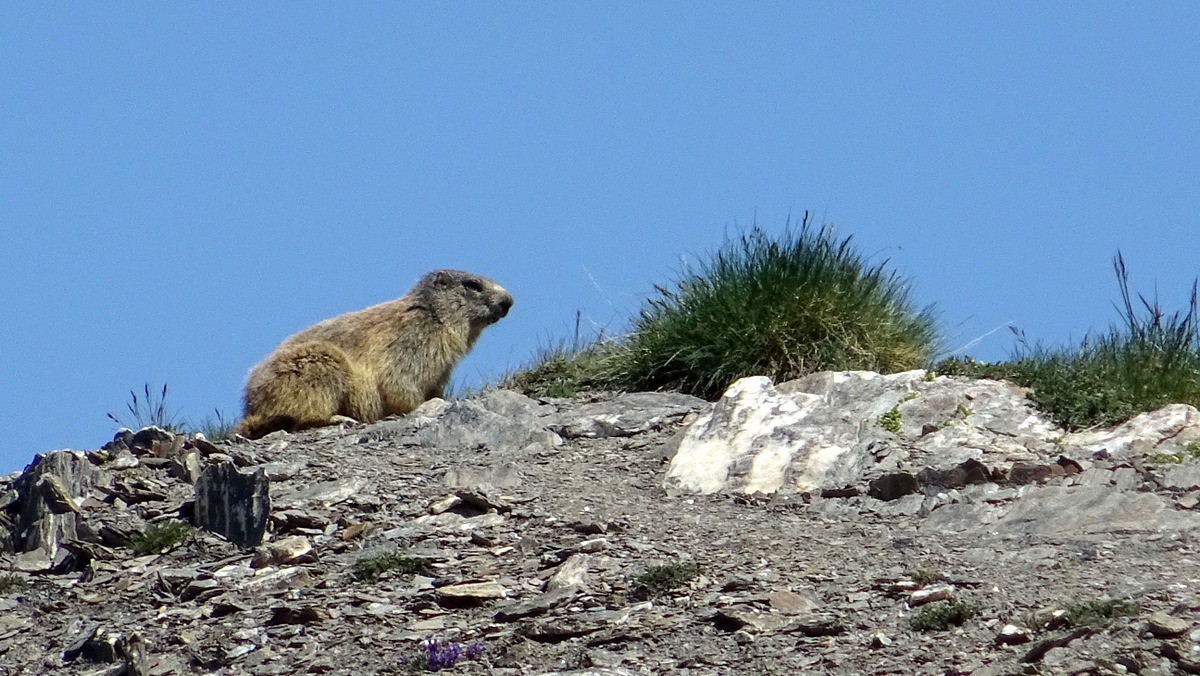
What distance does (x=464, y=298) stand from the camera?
614 inches

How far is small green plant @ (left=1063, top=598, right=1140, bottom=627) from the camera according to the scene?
7.23m

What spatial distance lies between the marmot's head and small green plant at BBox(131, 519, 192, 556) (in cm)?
552

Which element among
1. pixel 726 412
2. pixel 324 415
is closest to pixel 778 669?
pixel 726 412

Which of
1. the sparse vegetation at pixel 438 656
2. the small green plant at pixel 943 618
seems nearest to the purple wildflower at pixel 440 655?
the sparse vegetation at pixel 438 656

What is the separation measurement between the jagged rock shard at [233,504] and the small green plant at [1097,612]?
16.9 ft

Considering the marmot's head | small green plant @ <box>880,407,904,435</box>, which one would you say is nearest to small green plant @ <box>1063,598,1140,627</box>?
small green plant @ <box>880,407,904,435</box>

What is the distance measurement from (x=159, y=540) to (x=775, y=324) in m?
5.72

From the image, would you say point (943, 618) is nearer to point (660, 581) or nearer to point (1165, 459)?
point (660, 581)

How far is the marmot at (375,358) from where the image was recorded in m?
13.9

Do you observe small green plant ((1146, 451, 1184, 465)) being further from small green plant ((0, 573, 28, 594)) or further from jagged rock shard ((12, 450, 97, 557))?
small green plant ((0, 573, 28, 594))

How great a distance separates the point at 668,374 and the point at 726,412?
232 cm

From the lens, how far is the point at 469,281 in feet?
51.3

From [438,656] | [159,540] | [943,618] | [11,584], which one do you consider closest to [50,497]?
[11,584]

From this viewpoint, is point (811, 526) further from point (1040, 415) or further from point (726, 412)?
point (1040, 415)
